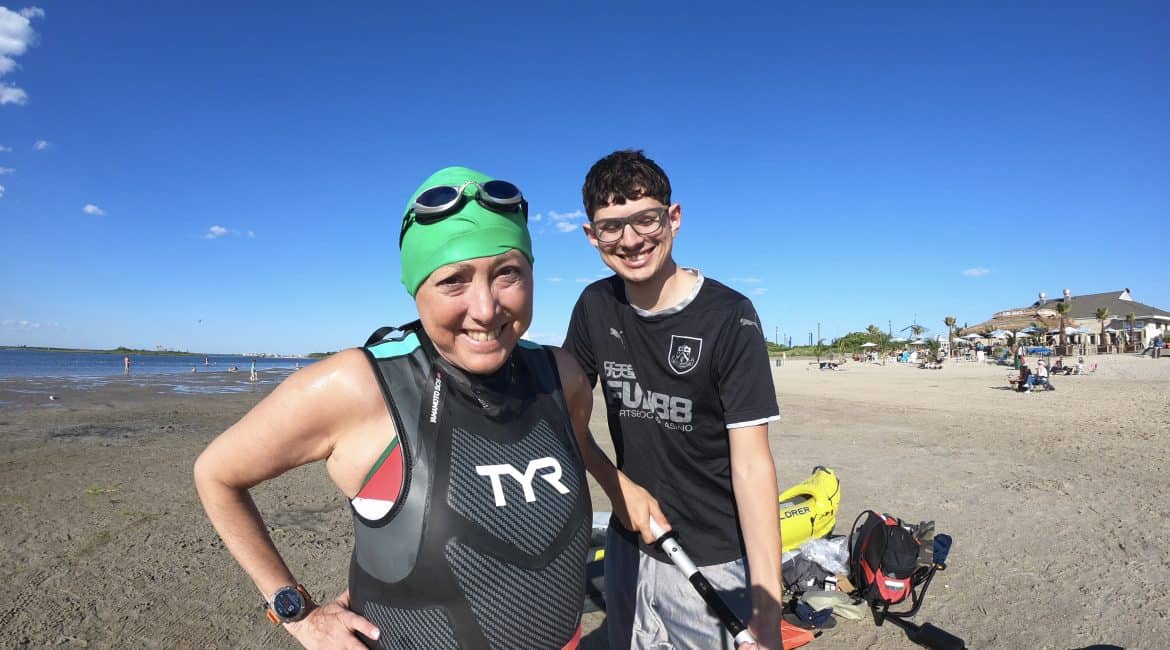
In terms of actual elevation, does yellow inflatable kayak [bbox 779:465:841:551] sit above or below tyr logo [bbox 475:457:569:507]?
below

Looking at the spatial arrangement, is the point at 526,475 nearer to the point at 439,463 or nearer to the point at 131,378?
the point at 439,463

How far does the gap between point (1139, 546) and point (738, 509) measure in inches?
275

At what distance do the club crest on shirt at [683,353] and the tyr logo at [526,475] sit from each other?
865 millimetres

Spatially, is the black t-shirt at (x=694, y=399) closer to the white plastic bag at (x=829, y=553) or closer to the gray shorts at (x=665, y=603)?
the gray shorts at (x=665, y=603)

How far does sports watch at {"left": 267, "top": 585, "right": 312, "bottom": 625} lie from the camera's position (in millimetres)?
1642

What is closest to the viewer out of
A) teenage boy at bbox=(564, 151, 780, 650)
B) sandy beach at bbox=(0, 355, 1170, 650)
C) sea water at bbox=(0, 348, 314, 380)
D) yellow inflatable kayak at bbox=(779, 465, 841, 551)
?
teenage boy at bbox=(564, 151, 780, 650)

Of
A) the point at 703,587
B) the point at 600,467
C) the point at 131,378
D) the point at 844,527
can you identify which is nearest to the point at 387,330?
the point at 600,467

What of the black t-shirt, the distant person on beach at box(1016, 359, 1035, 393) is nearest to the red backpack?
the black t-shirt

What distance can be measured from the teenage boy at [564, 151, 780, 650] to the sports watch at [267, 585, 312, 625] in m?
1.03

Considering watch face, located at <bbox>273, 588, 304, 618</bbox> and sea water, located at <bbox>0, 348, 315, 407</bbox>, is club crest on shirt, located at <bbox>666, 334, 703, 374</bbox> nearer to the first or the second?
watch face, located at <bbox>273, 588, 304, 618</bbox>

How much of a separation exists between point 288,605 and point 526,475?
0.77 meters

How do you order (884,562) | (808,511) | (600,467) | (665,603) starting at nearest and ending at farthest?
(600,467)
(665,603)
(884,562)
(808,511)

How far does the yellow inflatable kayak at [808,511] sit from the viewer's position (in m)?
5.60

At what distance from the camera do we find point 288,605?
1650 mm
